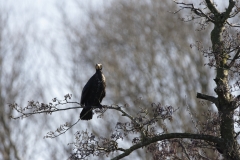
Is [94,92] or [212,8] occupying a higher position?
[94,92]

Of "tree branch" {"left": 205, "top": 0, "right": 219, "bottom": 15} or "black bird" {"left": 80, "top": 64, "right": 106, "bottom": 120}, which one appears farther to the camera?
"black bird" {"left": 80, "top": 64, "right": 106, "bottom": 120}

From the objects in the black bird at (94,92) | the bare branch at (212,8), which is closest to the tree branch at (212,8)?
the bare branch at (212,8)

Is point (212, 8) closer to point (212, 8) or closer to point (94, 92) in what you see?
point (212, 8)

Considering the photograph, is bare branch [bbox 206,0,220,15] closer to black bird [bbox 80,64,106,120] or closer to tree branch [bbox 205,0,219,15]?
tree branch [bbox 205,0,219,15]

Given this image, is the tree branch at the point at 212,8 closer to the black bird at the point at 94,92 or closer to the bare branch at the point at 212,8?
the bare branch at the point at 212,8

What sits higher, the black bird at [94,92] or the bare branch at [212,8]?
the black bird at [94,92]

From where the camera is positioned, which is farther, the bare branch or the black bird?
the black bird

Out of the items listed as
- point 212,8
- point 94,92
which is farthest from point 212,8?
point 94,92

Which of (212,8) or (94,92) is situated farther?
(94,92)

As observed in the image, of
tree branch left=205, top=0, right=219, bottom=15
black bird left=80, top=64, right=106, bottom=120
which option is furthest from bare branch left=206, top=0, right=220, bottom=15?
black bird left=80, top=64, right=106, bottom=120

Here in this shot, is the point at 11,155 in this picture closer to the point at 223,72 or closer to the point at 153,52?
the point at 153,52

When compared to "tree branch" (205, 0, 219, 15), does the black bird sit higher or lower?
higher

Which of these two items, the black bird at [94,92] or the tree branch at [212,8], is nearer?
the tree branch at [212,8]

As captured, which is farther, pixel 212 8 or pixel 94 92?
pixel 94 92
